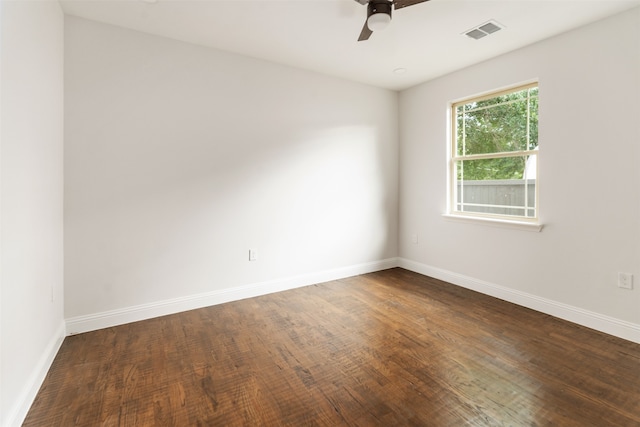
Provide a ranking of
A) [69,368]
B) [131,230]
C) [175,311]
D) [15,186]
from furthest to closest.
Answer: [175,311] → [131,230] → [69,368] → [15,186]

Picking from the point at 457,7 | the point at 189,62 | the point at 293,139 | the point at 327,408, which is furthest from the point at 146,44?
the point at 327,408

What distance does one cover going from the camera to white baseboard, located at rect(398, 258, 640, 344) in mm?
2502

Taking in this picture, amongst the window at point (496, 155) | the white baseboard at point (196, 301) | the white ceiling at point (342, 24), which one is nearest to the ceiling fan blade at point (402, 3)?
the white ceiling at point (342, 24)

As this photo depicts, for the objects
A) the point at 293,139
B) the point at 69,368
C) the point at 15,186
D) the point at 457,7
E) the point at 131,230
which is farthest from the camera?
the point at 293,139

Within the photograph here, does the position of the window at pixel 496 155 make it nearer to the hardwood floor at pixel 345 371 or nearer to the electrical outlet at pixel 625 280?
the electrical outlet at pixel 625 280

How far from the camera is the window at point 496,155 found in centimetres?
318

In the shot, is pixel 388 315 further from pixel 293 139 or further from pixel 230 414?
pixel 293 139

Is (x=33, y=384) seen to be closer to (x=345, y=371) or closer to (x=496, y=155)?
(x=345, y=371)

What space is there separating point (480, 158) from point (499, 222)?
0.79 m

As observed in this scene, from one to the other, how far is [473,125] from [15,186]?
4080 mm

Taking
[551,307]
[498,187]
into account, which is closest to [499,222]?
[498,187]

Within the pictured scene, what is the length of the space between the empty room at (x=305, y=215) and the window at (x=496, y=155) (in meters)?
0.02

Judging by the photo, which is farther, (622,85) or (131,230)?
(131,230)

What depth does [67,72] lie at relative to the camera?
251 cm
